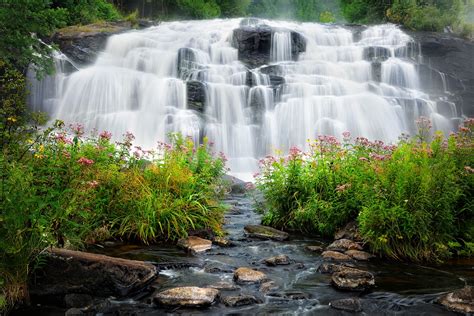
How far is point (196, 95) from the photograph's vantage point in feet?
58.6

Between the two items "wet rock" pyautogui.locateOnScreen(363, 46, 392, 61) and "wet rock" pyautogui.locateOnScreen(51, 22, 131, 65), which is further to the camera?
"wet rock" pyautogui.locateOnScreen(363, 46, 392, 61)

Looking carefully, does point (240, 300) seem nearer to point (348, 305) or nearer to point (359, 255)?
point (348, 305)

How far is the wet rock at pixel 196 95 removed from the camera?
17619mm

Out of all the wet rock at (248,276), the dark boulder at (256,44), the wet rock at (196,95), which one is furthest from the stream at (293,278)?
the dark boulder at (256,44)

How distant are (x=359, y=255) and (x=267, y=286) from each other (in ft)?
5.88

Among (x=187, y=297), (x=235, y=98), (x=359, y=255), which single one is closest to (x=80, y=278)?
(x=187, y=297)

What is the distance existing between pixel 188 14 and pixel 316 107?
22.7 m

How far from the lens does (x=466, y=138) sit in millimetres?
7277

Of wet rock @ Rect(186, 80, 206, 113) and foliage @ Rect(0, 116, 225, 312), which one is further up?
wet rock @ Rect(186, 80, 206, 113)

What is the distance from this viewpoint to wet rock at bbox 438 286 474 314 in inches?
182

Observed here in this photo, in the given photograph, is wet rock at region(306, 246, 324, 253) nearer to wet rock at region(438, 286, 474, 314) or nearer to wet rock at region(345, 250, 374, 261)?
wet rock at region(345, 250, 374, 261)

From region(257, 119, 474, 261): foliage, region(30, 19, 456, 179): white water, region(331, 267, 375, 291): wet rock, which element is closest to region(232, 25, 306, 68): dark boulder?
region(30, 19, 456, 179): white water

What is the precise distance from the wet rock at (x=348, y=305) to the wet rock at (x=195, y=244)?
2.56 meters

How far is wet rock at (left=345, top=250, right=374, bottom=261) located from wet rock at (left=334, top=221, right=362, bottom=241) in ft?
1.27
